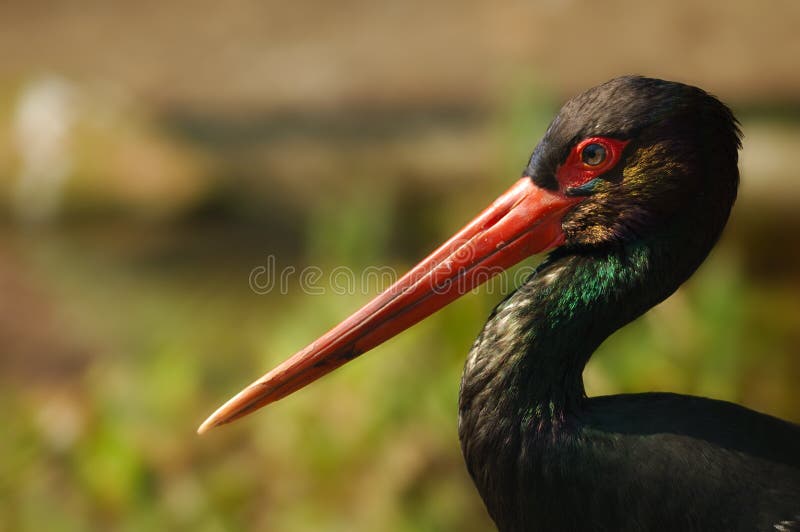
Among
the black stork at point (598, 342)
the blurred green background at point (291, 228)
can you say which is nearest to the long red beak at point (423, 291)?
the black stork at point (598, 342)

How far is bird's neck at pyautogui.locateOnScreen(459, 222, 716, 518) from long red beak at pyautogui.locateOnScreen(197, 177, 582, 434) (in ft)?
0.32

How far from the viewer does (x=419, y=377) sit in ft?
11.7

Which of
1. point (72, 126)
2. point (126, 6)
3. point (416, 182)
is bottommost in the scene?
point (416, 182)

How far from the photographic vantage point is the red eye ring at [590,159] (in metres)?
1.77

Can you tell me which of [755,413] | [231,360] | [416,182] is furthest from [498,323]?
[416,182]

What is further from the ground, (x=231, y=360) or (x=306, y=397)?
(x=231, y=360)

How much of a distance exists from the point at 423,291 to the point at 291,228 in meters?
3.73

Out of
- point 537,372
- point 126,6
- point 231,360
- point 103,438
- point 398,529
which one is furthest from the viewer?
point 126,6

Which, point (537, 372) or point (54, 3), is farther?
point (54, 3)

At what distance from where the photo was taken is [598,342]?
1820 millimetres

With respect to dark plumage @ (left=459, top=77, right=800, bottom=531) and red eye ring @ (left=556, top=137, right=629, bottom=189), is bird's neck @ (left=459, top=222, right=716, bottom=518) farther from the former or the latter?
red eye ring @ (left=556, top=137, right=629, bottom=189)

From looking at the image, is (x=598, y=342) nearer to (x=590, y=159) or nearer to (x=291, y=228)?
(x=590, y=159)

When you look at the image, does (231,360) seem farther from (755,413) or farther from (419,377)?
(755,413)

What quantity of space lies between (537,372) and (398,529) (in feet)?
4.78
